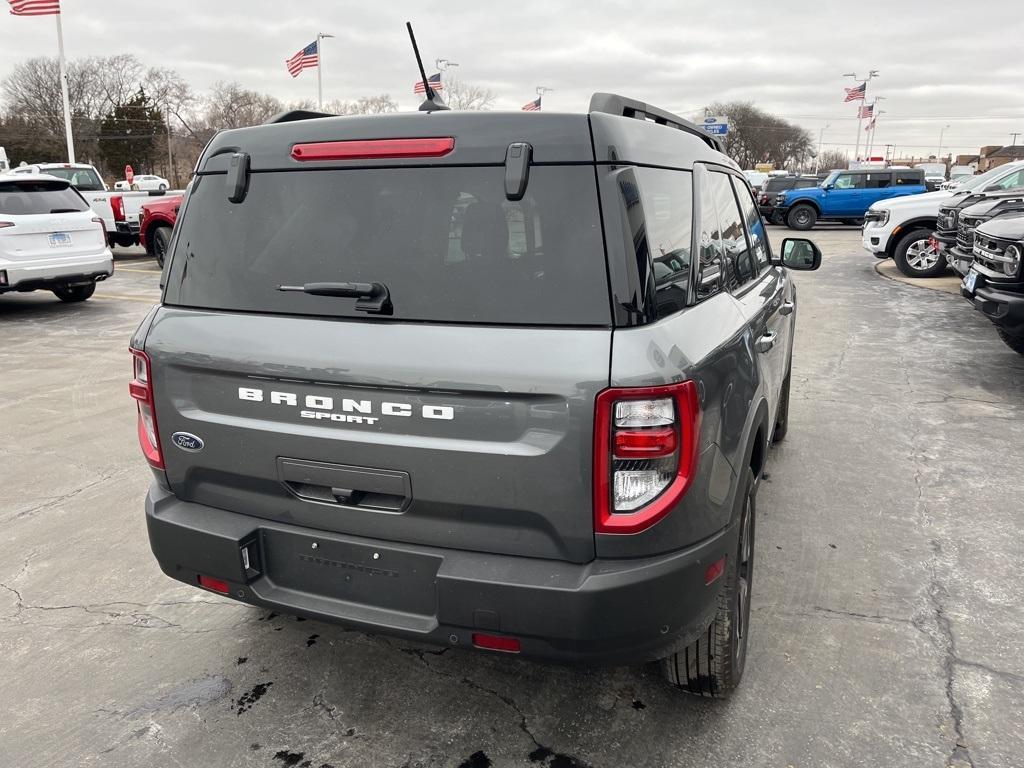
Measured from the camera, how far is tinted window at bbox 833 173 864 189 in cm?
2431

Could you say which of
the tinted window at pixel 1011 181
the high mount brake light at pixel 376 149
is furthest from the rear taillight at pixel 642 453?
the tinted window at pixel 1011 181

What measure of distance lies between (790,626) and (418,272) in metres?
2.15

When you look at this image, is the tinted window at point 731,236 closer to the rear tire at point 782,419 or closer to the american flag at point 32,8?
the rear tire at point 782,419

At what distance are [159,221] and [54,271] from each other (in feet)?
19.0

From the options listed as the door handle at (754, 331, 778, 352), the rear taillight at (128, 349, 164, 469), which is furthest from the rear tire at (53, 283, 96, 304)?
the door handle at (754, 331, 778, 352)

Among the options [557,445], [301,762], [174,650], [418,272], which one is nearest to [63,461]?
[174,650]

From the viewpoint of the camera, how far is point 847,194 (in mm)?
24469

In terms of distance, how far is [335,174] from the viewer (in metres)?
2.29

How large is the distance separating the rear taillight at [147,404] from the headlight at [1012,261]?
6.25 metres

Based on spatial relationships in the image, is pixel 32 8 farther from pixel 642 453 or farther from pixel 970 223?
pixel 642 453

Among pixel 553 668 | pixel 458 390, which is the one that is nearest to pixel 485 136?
pixel 458 390

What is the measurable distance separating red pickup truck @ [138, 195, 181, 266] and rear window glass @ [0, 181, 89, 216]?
473cm

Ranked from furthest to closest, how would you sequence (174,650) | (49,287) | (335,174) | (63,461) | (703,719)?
(49,287) < (63,461) < (174,650) < (703,719) < (335,174)

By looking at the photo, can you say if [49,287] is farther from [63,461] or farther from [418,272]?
[418,272]
